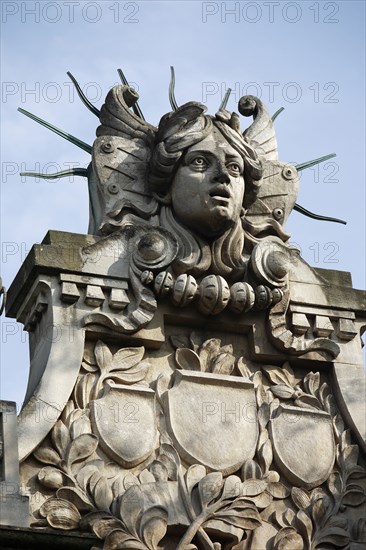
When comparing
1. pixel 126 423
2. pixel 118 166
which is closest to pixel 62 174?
pixel 118 166

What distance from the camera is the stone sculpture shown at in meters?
16.3

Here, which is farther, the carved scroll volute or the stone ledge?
the carved scroll volute

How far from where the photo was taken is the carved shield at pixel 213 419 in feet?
54.6

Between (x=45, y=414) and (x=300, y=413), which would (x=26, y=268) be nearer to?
(x=45, y=414)

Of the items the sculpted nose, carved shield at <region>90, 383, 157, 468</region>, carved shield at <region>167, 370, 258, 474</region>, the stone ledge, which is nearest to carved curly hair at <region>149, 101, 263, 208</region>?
the sculpted nose

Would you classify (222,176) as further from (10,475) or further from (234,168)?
(10,475)

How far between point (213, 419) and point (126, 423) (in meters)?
0.71

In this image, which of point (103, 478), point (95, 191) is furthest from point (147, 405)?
point (95, 191)

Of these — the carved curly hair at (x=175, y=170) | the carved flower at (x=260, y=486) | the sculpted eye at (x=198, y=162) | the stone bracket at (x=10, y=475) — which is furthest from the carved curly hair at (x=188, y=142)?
the stone bracket at (x=10, y=475)

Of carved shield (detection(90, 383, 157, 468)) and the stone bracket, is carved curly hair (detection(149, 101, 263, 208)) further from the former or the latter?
the stone bracket

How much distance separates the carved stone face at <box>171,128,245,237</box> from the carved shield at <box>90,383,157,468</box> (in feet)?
4.84

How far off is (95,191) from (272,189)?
1476 millimetres

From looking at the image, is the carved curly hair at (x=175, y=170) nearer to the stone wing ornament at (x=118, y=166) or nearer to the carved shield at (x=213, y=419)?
the stone wing ornament at (x=118, y=166)

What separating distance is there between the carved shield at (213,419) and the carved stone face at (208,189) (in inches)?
48.4
